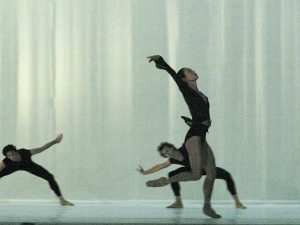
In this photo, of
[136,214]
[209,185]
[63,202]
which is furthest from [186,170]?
[63,202]

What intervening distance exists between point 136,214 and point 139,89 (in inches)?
78.3

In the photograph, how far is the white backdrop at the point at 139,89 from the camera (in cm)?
816

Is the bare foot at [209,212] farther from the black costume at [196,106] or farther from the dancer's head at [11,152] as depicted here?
the dancer's head at [11,152]

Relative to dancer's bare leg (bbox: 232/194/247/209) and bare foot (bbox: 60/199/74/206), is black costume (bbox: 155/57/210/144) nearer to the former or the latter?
dancer's bare leg (bbox: 232/194/247/209)

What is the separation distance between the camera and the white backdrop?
816cm

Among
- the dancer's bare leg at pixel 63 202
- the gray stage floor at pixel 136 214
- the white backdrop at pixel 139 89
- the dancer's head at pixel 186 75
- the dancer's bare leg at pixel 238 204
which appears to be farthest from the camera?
the white backdrop at pixel 139 89

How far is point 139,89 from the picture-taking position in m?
8.37

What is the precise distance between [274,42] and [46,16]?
9.52 ft

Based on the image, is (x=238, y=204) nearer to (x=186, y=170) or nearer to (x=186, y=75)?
(x=186, y=170)

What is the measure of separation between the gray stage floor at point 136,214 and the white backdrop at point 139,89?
1.27 feet

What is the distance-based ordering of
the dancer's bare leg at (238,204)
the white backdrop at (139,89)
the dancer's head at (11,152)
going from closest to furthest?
the dancer's head at (11,152) < the dancer's bare leg at (238,204) < the white backdrop at (139,89)

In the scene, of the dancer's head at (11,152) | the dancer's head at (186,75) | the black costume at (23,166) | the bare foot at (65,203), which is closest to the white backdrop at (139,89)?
the bare foot at (65,203)

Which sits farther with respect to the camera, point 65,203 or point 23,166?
point 65,203

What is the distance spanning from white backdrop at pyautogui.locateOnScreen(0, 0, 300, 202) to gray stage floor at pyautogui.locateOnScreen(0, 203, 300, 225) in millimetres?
387
